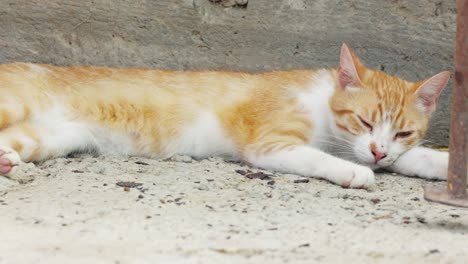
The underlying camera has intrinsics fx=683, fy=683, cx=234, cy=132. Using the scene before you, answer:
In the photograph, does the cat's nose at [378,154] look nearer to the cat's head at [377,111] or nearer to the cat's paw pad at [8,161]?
the cat's head at [377,111]

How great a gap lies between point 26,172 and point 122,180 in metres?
0.50

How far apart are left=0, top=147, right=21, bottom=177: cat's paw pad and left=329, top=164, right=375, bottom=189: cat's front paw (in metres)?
1.56

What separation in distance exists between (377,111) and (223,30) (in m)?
1.19

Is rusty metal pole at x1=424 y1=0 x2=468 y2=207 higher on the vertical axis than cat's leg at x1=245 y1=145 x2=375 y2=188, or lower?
higher

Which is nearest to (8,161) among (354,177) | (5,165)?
(5,165)

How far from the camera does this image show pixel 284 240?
2.46m

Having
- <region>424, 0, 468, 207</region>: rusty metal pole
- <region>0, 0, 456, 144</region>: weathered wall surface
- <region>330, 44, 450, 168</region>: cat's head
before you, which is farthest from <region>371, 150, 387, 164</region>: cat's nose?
<region>0, 0, 456, 144</region>: weathered wall surface

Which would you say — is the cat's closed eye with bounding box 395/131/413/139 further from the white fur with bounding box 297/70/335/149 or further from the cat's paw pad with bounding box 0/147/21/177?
the cat's paw pad with bounding box 0/147/21/177

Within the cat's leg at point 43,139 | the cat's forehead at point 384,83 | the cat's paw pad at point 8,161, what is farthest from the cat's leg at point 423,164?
the cat's paw pad at point 8,161

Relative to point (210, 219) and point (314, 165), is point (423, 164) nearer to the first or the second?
point (314, 165)

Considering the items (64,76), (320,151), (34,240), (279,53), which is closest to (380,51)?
(279,53)

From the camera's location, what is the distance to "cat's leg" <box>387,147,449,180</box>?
3.75 metres

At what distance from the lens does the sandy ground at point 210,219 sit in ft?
7.52

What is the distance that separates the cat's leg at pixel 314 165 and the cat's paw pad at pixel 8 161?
1237 mm
